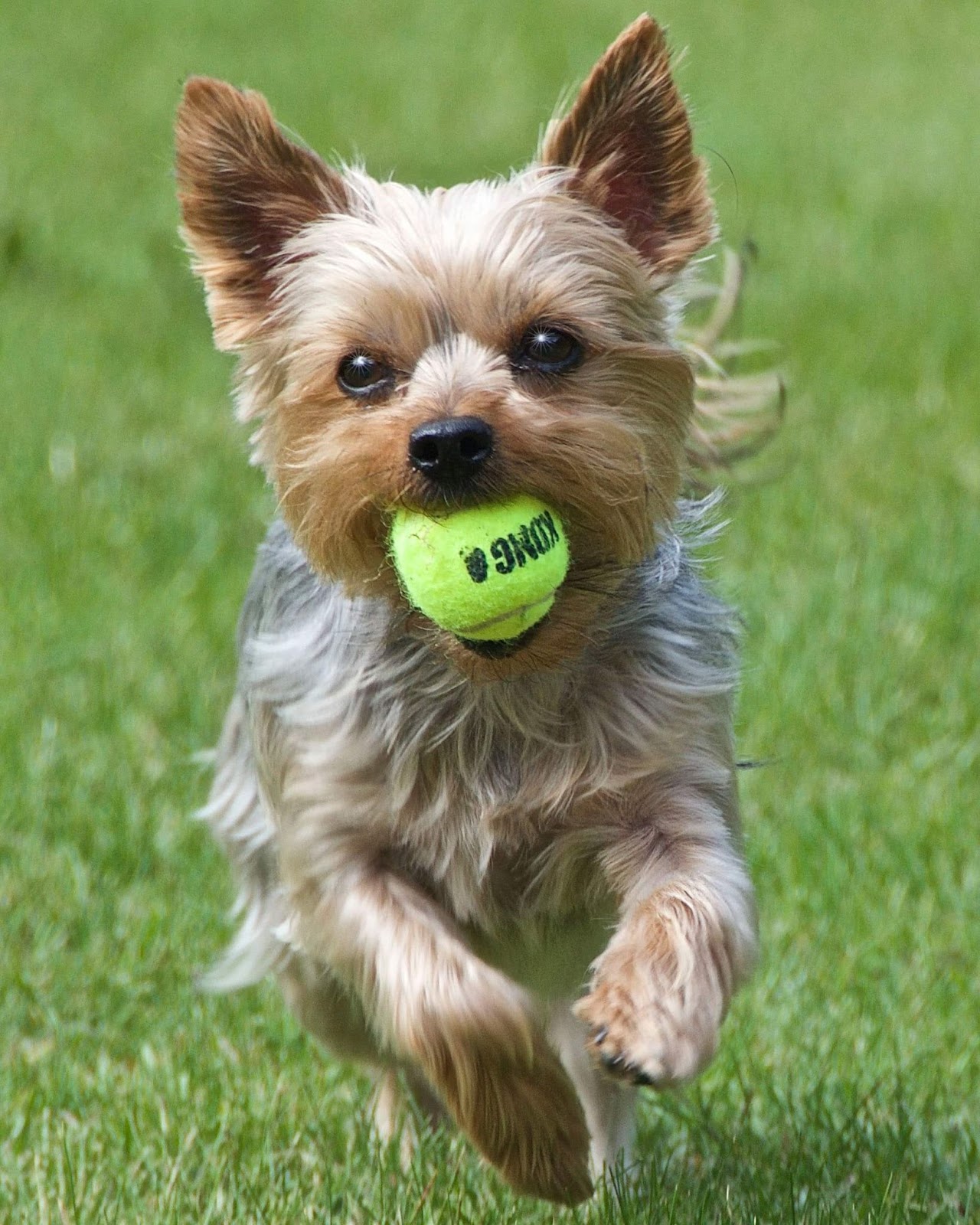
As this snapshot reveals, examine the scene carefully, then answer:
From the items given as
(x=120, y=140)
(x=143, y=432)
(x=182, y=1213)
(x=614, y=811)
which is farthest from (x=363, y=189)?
(x=120, y=140)

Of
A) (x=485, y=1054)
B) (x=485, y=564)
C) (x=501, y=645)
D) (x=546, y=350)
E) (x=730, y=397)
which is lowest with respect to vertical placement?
→ (x=730, y=397)

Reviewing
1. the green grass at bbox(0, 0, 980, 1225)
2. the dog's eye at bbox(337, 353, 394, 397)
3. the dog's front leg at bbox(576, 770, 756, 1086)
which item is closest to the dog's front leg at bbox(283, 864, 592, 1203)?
the dog's front leg at bbox(576, 770, 756, 1086)

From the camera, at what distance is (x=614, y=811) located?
3.63 meters

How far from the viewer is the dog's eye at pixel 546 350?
3557 millimetres

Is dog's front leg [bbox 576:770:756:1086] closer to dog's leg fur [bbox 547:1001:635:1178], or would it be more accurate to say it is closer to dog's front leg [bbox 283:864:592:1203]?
dog's front leg [bbox 283:864:592:1203]

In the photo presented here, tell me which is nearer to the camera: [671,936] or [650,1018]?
[650,1018]

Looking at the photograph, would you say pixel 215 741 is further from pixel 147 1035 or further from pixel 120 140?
pixel 120 140

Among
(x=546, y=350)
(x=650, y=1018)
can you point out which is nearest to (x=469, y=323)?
(x=546, y=350)

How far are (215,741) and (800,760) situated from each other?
167 cm

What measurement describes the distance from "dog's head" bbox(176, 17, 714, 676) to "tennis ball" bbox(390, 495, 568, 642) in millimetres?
37

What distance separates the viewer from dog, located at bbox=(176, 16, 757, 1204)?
3.36 m

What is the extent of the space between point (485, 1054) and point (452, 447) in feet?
3.15

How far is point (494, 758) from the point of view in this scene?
→ 147 inches

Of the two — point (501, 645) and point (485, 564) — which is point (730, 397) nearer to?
point (501, 645)
